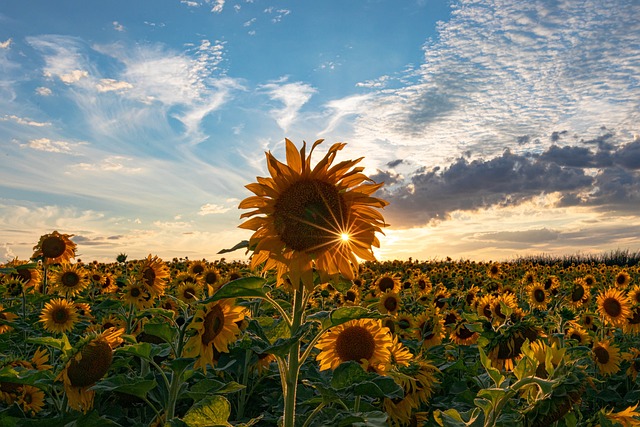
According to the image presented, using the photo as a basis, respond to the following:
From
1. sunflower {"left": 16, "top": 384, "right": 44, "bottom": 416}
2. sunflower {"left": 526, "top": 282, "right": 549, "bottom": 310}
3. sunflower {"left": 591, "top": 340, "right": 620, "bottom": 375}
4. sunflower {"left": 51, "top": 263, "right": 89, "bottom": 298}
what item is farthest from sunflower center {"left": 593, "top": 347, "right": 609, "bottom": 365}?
sunflower {"left": 51, "top": 263, "right": 89, "bottom": 298}

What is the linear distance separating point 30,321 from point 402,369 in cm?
650

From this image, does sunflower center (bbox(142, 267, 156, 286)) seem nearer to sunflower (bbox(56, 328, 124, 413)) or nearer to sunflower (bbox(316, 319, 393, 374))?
sunflower (bbox(56, 328, 124, 413))

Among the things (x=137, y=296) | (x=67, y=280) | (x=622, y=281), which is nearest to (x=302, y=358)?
(x=137, y=296)

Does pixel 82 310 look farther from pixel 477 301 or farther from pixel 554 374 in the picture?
pixel 554 374

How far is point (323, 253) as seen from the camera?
301cm

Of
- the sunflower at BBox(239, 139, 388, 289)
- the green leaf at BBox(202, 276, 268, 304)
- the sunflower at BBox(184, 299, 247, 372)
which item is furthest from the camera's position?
the sunflower at BBox(184, 299, 247, 372)

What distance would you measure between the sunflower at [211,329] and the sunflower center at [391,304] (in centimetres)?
647

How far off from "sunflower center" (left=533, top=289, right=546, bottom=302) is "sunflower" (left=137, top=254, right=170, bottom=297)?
8124 mm

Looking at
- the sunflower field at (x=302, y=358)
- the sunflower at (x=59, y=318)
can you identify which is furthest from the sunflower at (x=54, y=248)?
the sunflower field at (x=302, y=358)

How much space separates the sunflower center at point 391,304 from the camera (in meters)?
9.93

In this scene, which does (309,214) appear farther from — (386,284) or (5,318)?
(386,284)

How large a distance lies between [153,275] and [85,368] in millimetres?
4700

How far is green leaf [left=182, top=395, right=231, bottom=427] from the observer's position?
9.37 feet

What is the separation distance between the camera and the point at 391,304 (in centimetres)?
996
